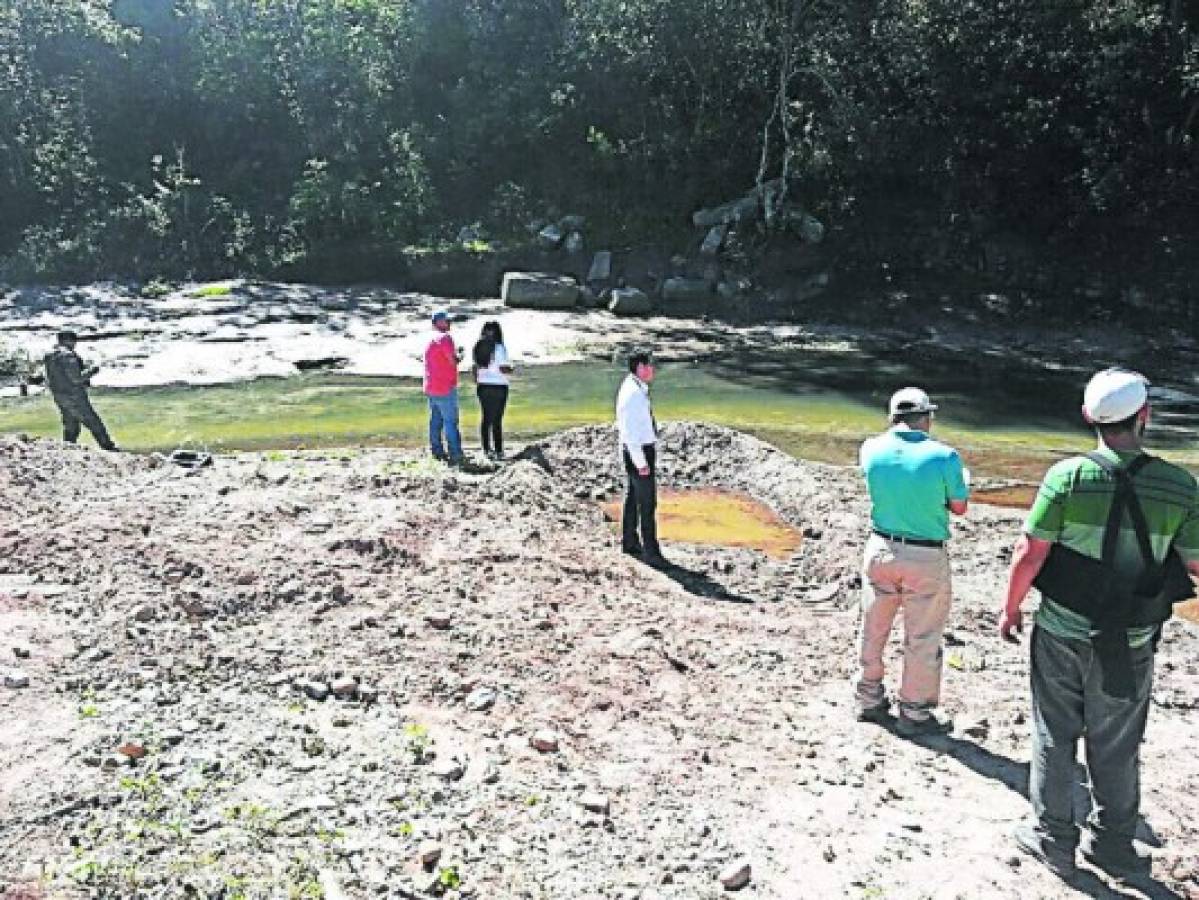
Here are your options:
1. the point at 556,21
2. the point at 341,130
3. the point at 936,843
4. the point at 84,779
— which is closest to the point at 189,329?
the point at 341,130

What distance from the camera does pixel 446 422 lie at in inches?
455

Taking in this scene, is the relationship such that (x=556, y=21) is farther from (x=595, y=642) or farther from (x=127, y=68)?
(x=595, y=642)

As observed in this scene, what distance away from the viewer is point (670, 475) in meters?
12.3

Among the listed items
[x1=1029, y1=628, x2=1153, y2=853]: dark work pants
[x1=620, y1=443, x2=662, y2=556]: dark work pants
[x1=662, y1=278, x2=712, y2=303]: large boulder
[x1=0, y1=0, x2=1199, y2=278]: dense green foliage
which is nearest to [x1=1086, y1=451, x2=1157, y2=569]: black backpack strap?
[x1=1029, y1=628, x2=1153, y2=853]: dark work pants

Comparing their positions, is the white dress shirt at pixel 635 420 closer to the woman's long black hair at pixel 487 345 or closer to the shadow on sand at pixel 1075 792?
the woman's long black hair at pixel 487 345

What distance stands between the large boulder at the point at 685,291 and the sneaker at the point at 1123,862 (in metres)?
24.1

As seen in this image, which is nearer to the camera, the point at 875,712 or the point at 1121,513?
the point at 1121,513

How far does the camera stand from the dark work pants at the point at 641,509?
29.8ft

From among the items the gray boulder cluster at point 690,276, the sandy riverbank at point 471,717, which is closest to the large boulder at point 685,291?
the gray boulder cluster at point 690,276

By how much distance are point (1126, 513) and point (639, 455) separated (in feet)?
16.3

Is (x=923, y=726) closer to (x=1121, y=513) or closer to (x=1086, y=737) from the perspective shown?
(x=1086, y=737)

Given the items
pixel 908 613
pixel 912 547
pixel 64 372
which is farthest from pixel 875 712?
pixel 64 372

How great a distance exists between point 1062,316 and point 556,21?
1867cm

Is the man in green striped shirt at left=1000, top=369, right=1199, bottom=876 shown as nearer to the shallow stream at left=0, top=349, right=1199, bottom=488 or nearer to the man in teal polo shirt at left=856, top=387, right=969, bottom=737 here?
the man in teal polo shirt at left=856, top=387, right=969, bottom=737
